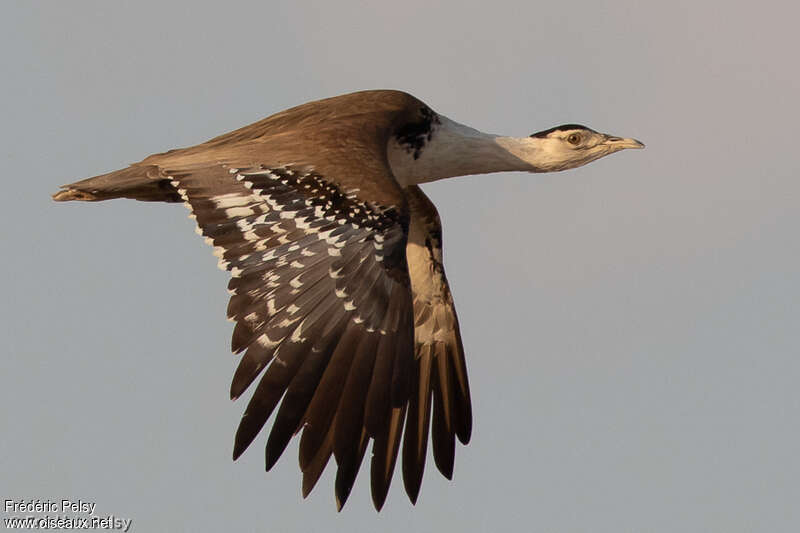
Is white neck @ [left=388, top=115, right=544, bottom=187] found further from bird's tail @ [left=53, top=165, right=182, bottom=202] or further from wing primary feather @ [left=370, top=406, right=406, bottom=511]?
wing primary feather @ [left=370, top=406, right=406, bottom=511]

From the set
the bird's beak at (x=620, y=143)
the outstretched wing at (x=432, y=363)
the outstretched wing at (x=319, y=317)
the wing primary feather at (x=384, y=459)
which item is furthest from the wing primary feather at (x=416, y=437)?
the bird's beak at (x=620, y=143)

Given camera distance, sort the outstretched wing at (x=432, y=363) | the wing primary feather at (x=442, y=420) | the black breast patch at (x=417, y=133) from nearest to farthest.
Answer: the outstretched wing at (x=432, y=363) → the wing primary feather at (x=442, y=420) → the black breast patch at (x=417, y=133)

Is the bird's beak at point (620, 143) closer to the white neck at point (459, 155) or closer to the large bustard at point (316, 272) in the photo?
the white neck at point (459, 155)

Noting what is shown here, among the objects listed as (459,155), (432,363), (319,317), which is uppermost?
(459,155)

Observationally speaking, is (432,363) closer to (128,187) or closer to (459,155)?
(459,155)

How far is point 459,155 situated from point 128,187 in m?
3.23

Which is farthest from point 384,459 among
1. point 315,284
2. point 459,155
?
point 459,155

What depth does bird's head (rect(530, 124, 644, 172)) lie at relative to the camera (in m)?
16.8

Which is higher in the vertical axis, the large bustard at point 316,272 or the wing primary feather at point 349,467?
the large bustard at point 316,272

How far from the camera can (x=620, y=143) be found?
16.9 meters

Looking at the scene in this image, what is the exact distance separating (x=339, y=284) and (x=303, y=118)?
2827 millimetres

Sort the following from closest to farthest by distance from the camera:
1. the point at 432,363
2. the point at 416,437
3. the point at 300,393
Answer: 1. the point at 300,393
2. the point at 416,437
3. the point at 432,363

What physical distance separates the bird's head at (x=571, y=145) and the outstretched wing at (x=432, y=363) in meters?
1.25

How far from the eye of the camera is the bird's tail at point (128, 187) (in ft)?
47.5
